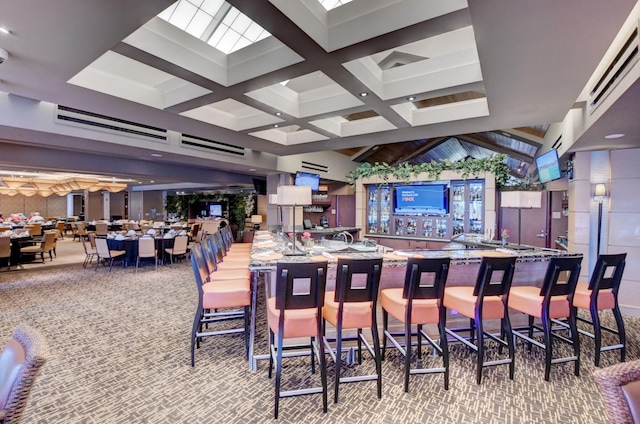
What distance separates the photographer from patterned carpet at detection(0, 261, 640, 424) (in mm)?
2164

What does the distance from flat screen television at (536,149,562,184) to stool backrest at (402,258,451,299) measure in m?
4.03

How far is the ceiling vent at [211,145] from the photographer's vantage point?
18.8 ft

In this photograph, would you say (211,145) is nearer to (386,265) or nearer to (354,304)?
(386,265)

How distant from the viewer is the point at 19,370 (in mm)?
1141

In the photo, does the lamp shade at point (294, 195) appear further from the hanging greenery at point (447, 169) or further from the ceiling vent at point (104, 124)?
the hanging greenery at point (447, 169)

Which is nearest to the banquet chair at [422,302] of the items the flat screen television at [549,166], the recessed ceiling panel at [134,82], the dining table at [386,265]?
the dining table at [386,265]

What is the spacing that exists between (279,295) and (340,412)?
0.99 metres

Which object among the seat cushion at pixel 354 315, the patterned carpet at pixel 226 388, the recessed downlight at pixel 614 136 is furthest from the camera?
the recessed downlight at pixel 614 136

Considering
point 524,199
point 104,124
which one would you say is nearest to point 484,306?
point 524,199

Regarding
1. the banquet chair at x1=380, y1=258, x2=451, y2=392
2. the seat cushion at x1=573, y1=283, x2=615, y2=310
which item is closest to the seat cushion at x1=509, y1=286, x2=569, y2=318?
the seat cushion at x1=573, y1=283, x2=615, y2=310

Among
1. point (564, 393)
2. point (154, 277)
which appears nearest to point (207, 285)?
point (564, 393)

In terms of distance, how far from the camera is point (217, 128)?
4.92 metres

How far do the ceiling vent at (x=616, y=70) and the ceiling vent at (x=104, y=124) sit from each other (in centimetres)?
601

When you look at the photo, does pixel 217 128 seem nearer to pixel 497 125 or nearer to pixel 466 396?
pixel 497 125
